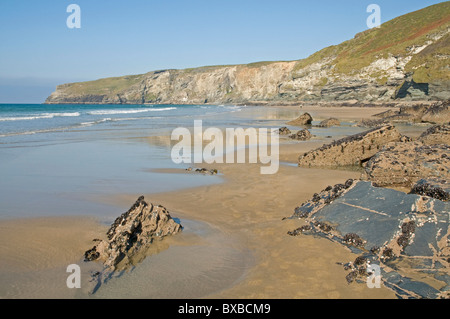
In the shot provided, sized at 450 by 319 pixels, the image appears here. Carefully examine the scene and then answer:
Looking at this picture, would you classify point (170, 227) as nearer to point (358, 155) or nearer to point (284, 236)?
point (284, 236)

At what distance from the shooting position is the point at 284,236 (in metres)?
4.91

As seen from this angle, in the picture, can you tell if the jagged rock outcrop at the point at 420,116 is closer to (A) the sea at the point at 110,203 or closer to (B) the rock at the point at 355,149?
(B) the rock at the point at 355,149

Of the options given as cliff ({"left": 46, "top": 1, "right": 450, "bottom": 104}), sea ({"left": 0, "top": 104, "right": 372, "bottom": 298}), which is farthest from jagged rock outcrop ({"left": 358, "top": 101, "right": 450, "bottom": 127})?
cliff ({"left": 46, "top": 1, "right": 450, "bottom": 104})

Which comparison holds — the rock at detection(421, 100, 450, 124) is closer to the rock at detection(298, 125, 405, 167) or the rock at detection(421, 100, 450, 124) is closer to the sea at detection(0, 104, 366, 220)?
the rock at detection(298, 125, 405, 167)

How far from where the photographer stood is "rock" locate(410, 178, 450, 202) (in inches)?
179

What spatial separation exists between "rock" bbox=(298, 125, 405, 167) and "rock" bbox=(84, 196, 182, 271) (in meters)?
5.76

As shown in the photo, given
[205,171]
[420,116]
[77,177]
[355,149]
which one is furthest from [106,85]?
[355,149]

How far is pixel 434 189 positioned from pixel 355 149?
4.97 metres

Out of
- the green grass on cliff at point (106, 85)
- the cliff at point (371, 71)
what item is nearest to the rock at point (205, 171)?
the cliff at point (371, 71)

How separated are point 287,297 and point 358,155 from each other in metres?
7.02

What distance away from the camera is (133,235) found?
181 inches

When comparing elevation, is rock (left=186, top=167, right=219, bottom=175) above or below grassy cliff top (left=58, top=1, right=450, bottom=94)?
below

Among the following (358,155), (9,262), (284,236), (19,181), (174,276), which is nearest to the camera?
(174,276)
